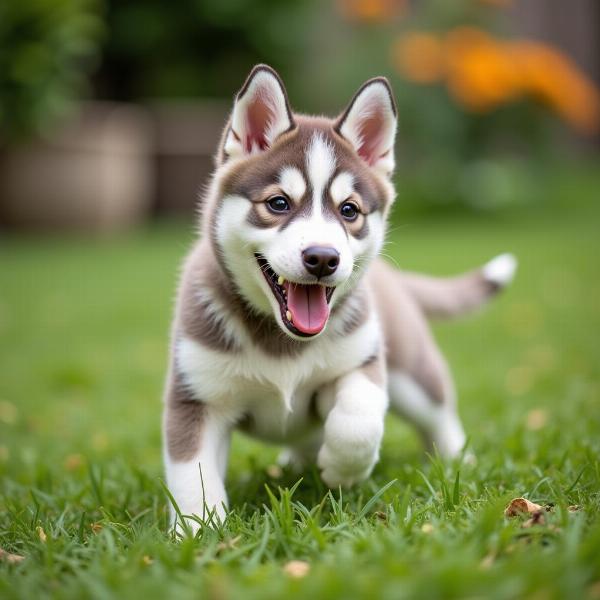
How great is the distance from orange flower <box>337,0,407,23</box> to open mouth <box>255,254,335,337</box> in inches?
451

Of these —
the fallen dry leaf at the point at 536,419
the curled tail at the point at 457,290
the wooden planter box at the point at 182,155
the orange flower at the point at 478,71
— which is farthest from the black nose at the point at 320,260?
the wooden planter box at the point at 182,155

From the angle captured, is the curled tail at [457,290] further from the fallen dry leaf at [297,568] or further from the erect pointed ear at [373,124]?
the fallen dry leaf at [297,568]

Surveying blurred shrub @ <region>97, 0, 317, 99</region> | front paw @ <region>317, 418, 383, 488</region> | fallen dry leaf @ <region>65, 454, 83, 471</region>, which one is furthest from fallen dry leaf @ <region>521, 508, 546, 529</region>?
blurred shrub @ <region>97, 0, 317, 99</region>

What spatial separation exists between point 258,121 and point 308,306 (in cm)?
79

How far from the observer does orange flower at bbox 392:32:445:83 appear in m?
12.5

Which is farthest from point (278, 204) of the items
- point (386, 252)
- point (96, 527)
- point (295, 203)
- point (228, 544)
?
point (386, 252)

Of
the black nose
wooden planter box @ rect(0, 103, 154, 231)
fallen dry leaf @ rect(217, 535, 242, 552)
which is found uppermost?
the black nose

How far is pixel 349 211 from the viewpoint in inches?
113

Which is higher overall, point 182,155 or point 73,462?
point 182,155

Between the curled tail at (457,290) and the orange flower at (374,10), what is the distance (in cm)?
1001

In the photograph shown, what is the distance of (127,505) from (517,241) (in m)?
8.40

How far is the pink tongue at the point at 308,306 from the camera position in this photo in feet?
8.93

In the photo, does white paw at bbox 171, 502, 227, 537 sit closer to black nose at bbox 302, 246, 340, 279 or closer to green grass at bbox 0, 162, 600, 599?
green grass at bbox 0, 162, 600, 599

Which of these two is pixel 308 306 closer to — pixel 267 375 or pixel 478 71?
pixel 267 375
